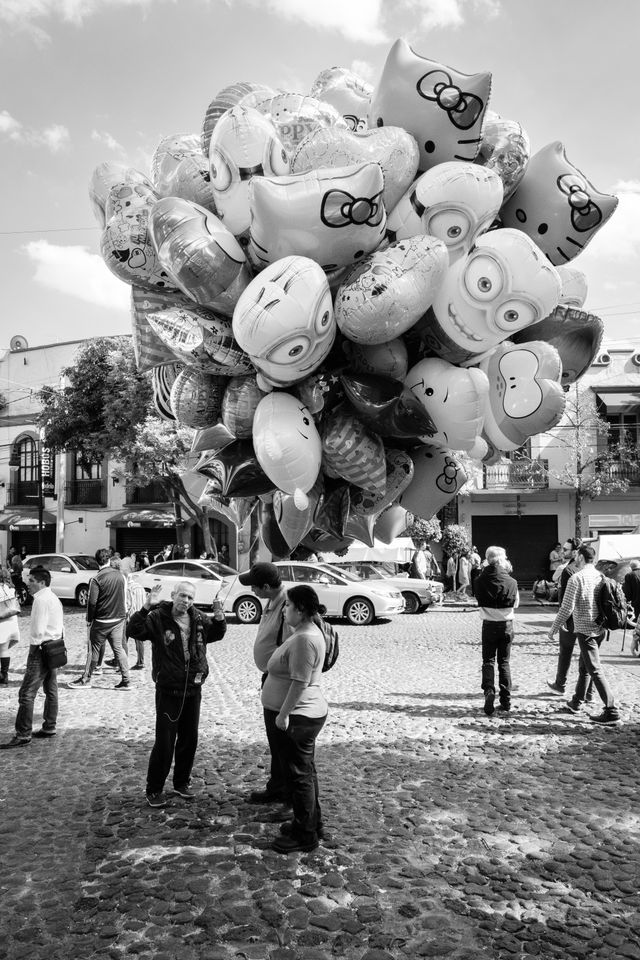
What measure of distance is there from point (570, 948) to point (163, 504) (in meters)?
26.6

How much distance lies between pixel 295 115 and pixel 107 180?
1.04m

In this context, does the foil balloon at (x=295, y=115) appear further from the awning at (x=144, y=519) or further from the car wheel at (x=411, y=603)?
the awning at (x=144, y=519)

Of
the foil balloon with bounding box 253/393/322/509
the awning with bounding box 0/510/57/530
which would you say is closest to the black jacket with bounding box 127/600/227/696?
the foil balloon with bounding box 253/393/322/509

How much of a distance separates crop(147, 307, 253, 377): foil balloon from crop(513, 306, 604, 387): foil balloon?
1340 millimetres

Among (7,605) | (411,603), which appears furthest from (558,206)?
(411,603)

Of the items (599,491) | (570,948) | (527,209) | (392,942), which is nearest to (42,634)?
(392,942)

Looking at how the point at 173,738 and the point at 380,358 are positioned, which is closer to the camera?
the point at 380,358

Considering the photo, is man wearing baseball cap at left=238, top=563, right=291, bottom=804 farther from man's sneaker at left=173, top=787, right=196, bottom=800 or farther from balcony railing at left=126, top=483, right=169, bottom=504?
balcony railing at left=126, top=483, right=169, bottom=504

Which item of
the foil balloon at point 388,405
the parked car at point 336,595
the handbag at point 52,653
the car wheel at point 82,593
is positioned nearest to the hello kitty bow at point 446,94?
the foil balloon at point 388,405

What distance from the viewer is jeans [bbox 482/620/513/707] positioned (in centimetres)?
702

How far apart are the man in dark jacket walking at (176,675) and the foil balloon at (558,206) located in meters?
3.14

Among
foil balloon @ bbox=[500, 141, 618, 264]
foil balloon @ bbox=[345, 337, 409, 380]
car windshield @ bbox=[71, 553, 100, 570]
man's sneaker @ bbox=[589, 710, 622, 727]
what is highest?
foil balloon @ bbox=[500, 141, 618, 264]

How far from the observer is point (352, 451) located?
115 inches

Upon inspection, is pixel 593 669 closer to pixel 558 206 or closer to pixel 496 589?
pixel 496 589
